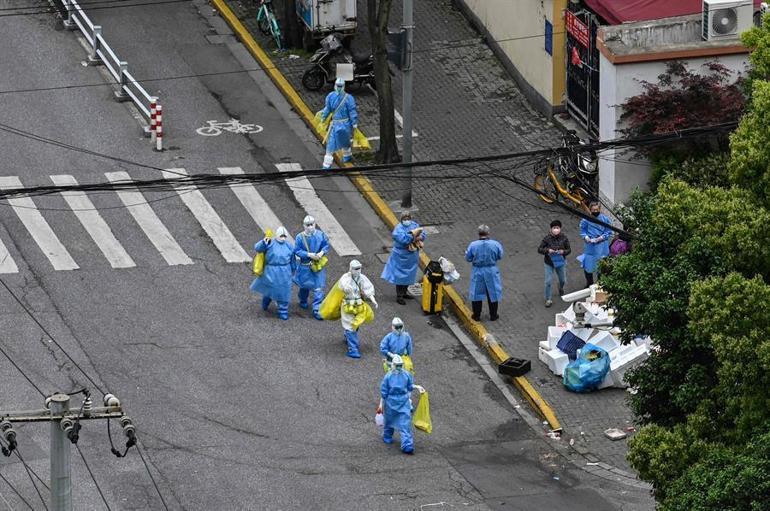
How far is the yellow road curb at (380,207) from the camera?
83.4 ft

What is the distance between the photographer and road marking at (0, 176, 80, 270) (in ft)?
92.5

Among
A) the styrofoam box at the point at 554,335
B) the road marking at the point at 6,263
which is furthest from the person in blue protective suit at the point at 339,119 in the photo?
the styrofoam box at the point at 554,335

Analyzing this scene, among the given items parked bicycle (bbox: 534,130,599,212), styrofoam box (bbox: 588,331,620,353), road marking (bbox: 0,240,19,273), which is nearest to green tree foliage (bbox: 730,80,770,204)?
styrofoam box (bbox: 588,331,620,353)

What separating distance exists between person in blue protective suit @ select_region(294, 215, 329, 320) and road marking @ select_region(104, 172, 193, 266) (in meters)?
2.30

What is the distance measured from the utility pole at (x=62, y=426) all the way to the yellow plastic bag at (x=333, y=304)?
27.6 ft

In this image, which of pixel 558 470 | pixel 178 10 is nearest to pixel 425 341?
pixel 558 470

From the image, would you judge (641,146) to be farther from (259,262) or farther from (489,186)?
(259,262)

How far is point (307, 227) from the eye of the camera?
26.7 m

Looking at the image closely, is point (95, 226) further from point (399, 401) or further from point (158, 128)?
point (399, 401)

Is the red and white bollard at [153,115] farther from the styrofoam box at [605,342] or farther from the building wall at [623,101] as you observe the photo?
the styrofoam box at [605,342]

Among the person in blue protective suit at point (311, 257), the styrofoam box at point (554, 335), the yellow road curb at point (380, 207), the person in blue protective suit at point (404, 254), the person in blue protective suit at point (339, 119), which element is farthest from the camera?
the person in blue protective suit at point (339, 119)

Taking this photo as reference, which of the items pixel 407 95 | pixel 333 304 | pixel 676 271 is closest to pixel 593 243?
pixel 333 304

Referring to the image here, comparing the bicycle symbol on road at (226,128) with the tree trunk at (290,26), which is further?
the tree trunk at (290,26)

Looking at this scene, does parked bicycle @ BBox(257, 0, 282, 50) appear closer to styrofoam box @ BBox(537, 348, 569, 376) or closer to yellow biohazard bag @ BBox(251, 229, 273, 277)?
yellow biohazard bag @ BBox(251, 229, 273, 277)
